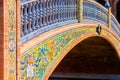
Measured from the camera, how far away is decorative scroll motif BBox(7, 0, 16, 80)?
4.86 m

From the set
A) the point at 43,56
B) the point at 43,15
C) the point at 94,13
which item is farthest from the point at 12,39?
the point at 94,13

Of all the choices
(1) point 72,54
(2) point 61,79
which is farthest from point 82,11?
(2) point 61,79

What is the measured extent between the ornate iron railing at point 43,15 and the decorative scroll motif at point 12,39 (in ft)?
1.53

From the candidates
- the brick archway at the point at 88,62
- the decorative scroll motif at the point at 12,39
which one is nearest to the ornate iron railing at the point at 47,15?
the decorative scroll motif at the point at 12,39

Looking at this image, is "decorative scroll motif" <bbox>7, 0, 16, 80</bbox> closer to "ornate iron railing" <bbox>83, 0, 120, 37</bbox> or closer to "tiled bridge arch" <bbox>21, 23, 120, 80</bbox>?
"tiled bridge arch" <bbox>21, 23, 120, 80</bbox>

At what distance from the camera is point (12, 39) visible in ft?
16.2

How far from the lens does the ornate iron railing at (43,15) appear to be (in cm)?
562

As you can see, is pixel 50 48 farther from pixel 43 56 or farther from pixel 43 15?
pixel 43 15

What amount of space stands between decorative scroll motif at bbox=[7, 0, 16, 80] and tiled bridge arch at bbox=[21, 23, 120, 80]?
31cm

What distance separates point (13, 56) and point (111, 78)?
29.2ft

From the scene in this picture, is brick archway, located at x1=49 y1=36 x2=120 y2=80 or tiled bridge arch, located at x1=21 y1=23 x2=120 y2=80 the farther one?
brick archway, located at x1=49 y1=36 x2=120 y2=80

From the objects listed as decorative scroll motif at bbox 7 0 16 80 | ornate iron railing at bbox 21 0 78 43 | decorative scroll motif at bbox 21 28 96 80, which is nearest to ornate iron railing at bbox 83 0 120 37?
ornate iron railing at bbox 21 0 78 43

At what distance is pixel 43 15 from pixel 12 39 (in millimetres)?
1393

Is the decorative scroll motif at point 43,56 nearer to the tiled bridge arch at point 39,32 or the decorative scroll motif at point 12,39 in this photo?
the tiled bridge arch at point 39,32
